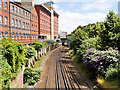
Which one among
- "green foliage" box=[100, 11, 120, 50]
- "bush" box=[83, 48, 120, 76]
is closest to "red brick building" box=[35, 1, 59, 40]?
"green foliage" box=[100, 11, 120, 50]

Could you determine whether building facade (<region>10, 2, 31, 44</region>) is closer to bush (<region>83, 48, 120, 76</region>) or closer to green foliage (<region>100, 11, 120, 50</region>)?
green foliage (<region>100, 11, 120, 50</region>)

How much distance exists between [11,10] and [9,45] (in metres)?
17.2

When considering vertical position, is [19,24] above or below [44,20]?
below

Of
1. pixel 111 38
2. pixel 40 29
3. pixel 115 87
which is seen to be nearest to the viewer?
pixel 115 87

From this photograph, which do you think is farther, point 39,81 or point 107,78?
point 39,81

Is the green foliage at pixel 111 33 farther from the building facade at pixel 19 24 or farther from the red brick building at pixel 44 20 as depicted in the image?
the red brick building at pixel 44 20

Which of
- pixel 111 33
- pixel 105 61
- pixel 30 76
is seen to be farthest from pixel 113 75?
pixel 30 76

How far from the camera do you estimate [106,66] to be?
12.9 meters

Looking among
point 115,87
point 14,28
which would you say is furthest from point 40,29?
point 115,87

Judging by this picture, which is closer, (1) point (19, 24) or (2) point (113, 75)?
(2) point (113, 75)

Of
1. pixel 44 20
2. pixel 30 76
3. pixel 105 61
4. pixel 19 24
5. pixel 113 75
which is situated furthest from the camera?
pixel 44 20

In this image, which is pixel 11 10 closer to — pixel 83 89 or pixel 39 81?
pixel 39 81

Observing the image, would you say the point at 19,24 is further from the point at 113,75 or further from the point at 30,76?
the point at 113,75

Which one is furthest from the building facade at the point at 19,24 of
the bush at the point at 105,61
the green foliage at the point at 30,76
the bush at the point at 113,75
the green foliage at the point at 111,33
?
the bush at the point at 113,75
